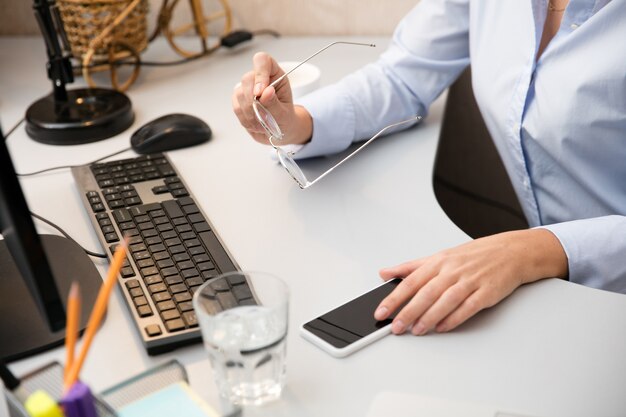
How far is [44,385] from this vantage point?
58 cm

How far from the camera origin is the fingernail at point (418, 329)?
75 cm

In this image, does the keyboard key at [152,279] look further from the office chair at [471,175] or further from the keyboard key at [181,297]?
the office chair at [471,175]

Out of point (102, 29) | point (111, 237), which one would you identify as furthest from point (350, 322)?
point (102, 29)

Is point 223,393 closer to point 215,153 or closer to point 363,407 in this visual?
point 363,407

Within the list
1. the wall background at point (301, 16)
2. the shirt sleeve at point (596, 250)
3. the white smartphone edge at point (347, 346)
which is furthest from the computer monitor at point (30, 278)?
the wall background at point (301, 16)

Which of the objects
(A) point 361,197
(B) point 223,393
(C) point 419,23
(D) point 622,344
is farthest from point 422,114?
(B) point 223,393

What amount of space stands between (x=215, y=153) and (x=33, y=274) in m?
0.55

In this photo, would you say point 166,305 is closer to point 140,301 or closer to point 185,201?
point 140,301

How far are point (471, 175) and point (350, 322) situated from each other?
1.04 meters

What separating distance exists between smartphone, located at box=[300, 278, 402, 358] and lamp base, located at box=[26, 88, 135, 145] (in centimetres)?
59

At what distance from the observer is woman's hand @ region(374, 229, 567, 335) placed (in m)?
0.76

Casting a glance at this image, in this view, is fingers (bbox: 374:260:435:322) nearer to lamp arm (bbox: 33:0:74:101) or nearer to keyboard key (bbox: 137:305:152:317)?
keyboard key (bbox: 137:305:152:317)

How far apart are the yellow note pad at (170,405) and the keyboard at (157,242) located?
9cm

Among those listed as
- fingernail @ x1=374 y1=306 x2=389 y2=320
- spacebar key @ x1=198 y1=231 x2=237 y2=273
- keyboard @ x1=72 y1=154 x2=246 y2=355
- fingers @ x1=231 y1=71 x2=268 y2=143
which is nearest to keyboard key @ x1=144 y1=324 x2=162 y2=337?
keyboard @ x1=72 y1=154 x2=246 y2=355
